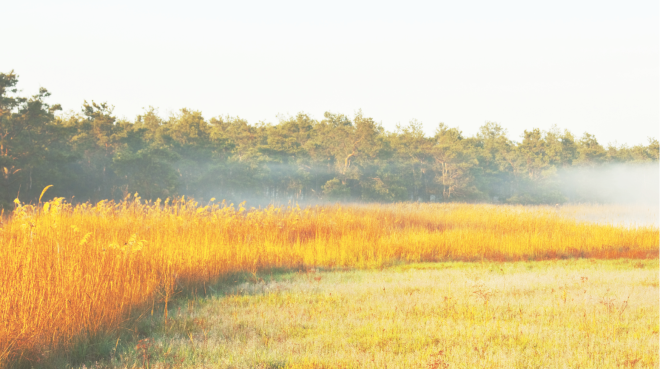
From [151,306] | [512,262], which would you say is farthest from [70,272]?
[512,262]

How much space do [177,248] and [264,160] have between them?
84.8ft

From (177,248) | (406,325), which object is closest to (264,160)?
(177,248)

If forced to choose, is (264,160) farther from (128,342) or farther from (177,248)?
(128,342)

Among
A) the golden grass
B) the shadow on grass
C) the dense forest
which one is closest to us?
the shadow on grass

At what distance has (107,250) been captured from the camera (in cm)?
502

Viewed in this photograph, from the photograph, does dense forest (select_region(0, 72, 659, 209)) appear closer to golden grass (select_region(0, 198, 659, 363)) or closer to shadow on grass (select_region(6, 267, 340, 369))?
golden grass (select_region(0, 198, 659, 363))

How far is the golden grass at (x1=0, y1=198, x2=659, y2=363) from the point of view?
151 inches

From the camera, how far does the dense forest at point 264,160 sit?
69.3ft

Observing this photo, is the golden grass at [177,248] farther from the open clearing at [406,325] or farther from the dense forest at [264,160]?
the dense forest at [264,160]

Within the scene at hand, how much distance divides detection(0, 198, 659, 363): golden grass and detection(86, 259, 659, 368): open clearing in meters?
0.47

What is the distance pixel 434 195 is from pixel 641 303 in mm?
34736

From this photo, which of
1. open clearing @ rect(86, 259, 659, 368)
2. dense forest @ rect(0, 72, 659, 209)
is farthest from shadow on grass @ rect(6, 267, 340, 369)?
dense forest @ rect(0, 72, 659, 209)

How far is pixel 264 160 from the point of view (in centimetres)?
3259

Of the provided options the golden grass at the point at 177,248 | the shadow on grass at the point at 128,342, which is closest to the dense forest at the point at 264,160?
the golden grass at the point at 177,248
